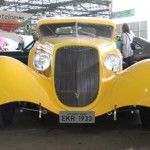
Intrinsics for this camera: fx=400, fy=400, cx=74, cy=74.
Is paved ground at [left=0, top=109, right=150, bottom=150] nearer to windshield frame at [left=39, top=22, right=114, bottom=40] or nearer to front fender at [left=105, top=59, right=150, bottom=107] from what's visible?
front fender at [left=105, top=59, right=150, bottom=107]

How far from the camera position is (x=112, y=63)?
6.98 metres

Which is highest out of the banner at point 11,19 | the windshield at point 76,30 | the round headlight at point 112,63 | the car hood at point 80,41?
the windshield at point 76,30

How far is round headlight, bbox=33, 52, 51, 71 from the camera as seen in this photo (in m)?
6.85

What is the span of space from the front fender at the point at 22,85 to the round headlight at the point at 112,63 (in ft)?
3.47

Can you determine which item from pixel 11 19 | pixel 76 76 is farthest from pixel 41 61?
pixel 11 19

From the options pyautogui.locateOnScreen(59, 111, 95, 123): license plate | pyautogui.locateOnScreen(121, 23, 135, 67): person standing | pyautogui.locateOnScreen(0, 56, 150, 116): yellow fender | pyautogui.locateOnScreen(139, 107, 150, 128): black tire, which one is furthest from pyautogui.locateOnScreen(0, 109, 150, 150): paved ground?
pyautogui.locateOnScreen(121, 23, 135, 67): person standing

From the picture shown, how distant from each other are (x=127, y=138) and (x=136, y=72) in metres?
1.07

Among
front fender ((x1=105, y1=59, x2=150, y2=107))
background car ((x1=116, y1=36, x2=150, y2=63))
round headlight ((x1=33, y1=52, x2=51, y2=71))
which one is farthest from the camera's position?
background car ((x1=116, y1=36, x2=150, y2=63))

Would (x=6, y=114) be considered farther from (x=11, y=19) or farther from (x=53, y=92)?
(x=11, y=19)

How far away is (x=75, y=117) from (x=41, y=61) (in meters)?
1.26

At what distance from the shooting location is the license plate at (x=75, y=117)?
6.28m

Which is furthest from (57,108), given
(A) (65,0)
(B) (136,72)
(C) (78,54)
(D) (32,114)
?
(A) (65,0)

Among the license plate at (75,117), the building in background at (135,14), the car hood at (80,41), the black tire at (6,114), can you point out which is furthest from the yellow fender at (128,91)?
the building in background at (135,14)

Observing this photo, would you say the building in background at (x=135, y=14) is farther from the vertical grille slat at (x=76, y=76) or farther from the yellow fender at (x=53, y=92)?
the yellow fender at (x=53, y=92)
